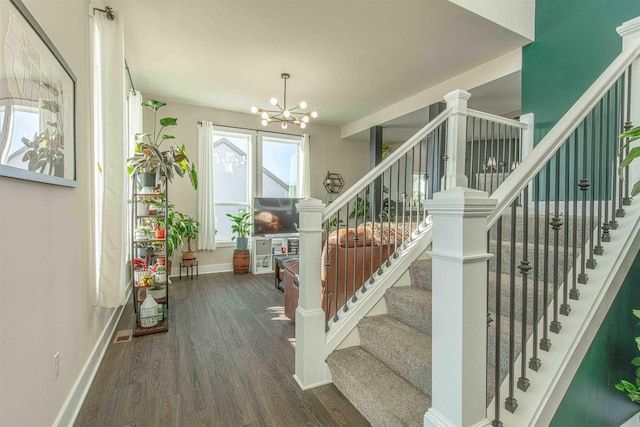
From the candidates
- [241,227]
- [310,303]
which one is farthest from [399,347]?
[241,227]

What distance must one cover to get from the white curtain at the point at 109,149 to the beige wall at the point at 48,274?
0.19m

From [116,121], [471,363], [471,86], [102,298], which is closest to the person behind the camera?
[471,363]

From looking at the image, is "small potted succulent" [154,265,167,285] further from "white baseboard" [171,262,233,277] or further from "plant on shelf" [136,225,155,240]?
"white baseboard" [171,262,233,277]

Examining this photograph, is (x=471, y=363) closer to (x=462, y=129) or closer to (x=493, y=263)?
(x=493, y=263)

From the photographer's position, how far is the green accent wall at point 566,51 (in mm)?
2766

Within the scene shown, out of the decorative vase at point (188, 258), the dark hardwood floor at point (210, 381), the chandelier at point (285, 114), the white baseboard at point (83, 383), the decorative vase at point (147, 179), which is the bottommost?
the dark hardwood floor at point (210, 381)

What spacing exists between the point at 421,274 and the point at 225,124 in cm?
466

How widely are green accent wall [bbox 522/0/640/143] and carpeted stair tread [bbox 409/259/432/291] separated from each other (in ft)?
7.32

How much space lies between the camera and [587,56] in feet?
9.58

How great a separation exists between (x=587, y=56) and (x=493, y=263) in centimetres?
243

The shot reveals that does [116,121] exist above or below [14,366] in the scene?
above

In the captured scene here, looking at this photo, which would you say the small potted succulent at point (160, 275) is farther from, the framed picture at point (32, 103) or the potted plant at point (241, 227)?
the potted plant at point (241, 227)

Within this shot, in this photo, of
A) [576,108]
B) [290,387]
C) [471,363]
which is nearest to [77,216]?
[290,387]

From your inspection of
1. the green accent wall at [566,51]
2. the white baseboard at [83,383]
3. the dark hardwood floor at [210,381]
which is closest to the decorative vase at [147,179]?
the white baseboard at [83,383]
